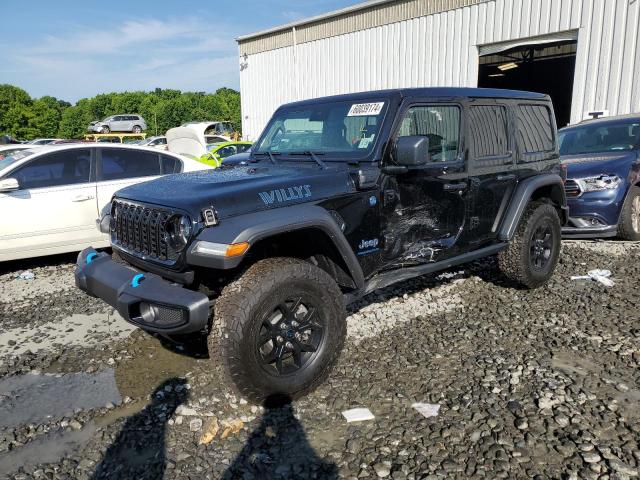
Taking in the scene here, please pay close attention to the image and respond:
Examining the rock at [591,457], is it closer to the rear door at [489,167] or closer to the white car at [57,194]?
the rear door at [489,167]

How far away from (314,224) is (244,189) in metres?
0.47

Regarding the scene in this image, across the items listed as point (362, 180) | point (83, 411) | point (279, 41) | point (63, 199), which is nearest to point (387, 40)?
point (279, 41)

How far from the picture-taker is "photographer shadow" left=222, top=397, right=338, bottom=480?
8.23 ft

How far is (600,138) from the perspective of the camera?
25.4 ft

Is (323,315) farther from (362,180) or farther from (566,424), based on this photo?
(566,424)

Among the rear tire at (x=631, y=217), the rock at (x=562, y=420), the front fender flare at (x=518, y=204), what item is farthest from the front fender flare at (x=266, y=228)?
the rear tire at (x=631, y=217)

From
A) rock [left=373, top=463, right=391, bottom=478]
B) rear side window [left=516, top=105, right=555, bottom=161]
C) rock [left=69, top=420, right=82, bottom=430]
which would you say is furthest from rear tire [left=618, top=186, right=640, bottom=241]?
rock [left=69, top=420, right=82, bottom=430]

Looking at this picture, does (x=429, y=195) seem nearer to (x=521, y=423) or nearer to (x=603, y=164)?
(x=521, y=423)

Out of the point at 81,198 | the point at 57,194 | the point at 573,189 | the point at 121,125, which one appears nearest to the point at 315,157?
the point at 81,198

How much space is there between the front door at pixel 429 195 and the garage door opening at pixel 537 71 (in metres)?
18.4

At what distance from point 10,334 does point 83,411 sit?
170 cm

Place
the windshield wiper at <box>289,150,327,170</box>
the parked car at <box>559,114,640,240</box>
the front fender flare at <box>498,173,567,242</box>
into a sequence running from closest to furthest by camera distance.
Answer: the windshield wiper at <box>289,150,327,170</box> < the front fender flare at <box>498,173,567,242</box> < the parked car at <box>559,114,640,240</box>

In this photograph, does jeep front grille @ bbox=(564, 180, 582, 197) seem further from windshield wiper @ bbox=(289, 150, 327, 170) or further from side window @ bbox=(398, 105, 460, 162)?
windshield wiper @ bbox=(289, 150, 327, 170)

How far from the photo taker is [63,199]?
19.5ft
